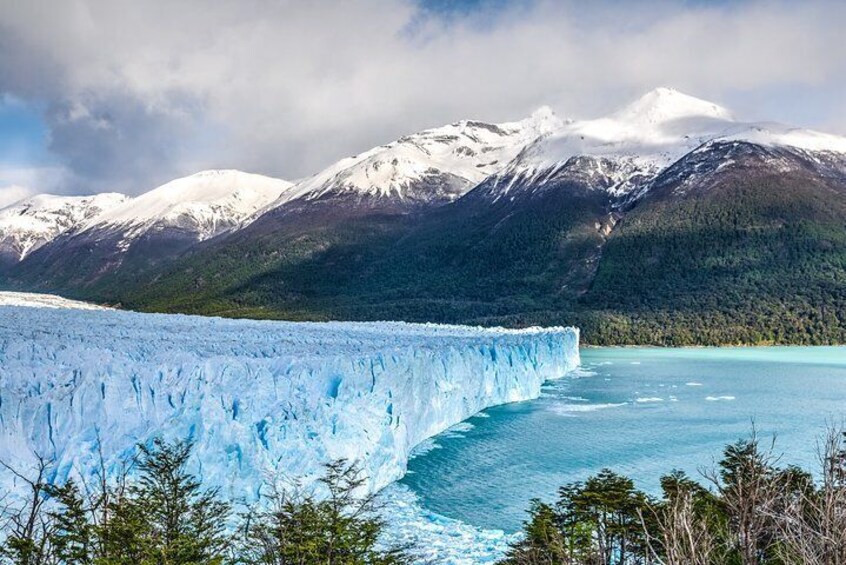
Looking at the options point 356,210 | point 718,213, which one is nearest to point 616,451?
point 718,213

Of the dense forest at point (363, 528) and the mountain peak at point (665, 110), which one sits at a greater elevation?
the mountain peak at point (665, 110)

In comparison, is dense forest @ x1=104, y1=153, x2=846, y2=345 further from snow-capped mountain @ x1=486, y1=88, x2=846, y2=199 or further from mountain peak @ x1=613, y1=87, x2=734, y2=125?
mountain peak @ x1=613, y1=87, x2=734, y2=125

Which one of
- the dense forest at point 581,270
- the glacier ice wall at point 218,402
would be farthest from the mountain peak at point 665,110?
the glacier ice wall at point 218,402

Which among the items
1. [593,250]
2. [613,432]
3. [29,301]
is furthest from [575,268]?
[613,432]

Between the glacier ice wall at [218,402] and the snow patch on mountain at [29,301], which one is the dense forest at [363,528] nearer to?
the glacier ice wall at [218,402]

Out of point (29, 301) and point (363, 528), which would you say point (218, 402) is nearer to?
point (363, 528)

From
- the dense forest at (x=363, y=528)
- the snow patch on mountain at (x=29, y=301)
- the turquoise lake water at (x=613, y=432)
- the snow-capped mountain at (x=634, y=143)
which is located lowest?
the turquoise lake water at (x=613, y=432)
